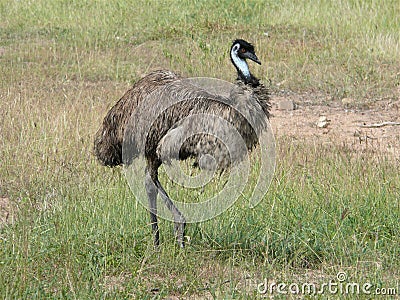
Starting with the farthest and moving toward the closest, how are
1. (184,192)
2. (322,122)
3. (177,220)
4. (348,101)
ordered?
(348,101) → (322,122) → (184,192) → (177,220)

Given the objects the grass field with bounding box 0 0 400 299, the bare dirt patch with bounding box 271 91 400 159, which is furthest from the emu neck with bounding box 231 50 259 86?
the bare dirt patch with bounding box 271 91 400 159

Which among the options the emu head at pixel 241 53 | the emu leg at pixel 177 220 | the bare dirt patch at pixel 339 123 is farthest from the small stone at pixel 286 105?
the emu leg at pixel 177 220

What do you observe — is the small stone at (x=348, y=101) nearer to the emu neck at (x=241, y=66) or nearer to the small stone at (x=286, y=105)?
the small stone at (x=286, y=105)

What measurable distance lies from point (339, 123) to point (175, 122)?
422 centimetres

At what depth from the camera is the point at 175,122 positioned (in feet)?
18.3

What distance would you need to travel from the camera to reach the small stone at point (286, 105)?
32.8 ft

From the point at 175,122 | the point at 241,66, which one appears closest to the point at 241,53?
the point at 241,66

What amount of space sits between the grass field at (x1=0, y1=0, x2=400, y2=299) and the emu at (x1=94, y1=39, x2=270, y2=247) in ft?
1.01

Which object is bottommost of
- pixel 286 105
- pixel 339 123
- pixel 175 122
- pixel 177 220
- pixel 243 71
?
pixel 177 220

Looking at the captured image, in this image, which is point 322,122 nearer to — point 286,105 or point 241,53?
point 286,105

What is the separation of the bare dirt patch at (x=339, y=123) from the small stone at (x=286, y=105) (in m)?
0.01

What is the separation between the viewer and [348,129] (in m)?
9.23

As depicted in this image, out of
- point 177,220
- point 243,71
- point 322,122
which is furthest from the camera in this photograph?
point 322,122

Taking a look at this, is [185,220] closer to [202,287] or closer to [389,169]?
[202,287]
